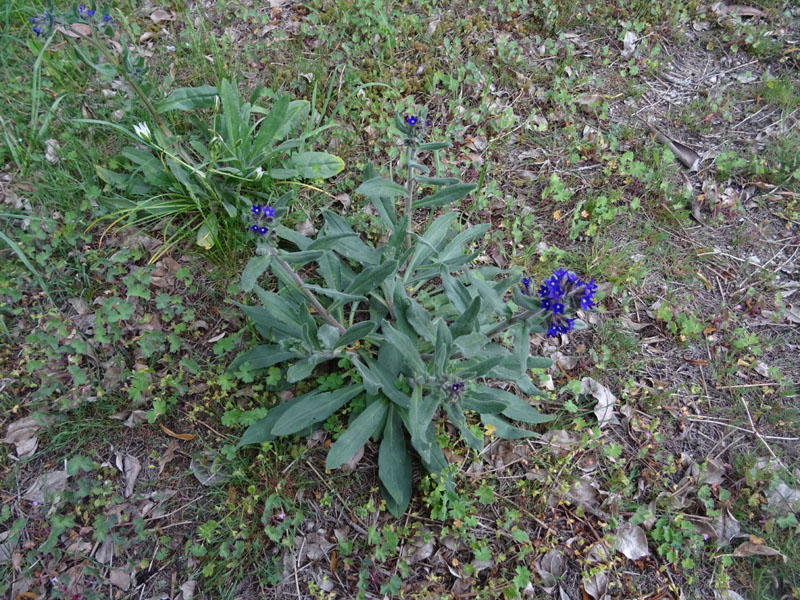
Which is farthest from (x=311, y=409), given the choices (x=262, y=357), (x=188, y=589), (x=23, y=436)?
(x=23, y=436)

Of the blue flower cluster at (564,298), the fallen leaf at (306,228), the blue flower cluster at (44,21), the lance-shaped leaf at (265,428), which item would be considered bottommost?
the lance-shaped leaf at (265,428)

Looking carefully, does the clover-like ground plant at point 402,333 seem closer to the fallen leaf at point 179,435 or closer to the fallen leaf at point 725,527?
the fallen leaf at point 179,435

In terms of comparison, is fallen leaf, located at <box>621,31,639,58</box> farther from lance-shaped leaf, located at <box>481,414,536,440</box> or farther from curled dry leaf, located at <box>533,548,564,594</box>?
curled dry leaf, located at <box>533,548,564,594</box>

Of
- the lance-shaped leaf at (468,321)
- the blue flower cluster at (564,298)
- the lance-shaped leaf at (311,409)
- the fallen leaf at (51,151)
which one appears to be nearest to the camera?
the blue flower cluster at (564,298)

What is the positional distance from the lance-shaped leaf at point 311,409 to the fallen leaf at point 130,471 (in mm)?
883

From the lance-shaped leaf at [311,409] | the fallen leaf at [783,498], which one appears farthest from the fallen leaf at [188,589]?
the fallen leaf at [783,498]

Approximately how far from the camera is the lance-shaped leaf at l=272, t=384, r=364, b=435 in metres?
2.83

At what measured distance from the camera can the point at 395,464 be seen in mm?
2873

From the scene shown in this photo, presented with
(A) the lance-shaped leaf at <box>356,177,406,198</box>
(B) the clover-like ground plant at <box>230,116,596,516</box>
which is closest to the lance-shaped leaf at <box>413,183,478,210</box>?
(B) the clover-like ground plant at <box>230,116,596,516</box>

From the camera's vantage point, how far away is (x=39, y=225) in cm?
348

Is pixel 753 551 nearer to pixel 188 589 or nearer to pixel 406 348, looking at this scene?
pixel 406 348

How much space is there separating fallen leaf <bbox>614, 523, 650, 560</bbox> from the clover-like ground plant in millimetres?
745

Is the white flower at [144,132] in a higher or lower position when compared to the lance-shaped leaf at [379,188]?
higher

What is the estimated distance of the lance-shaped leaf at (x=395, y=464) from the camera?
2.81 meters
